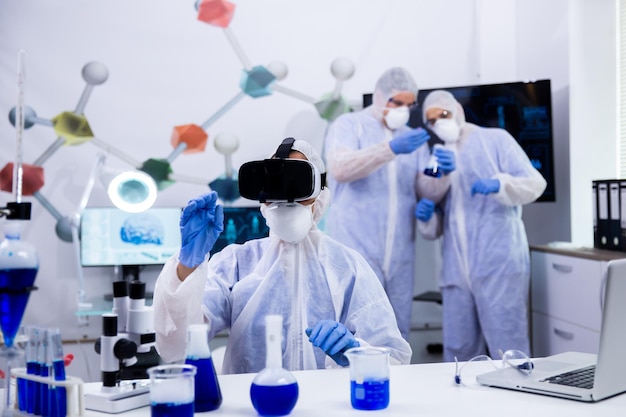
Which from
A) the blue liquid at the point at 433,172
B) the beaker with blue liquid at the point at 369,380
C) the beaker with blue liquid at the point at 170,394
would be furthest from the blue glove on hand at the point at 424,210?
the beaker with blue liquid at the point at 170,394

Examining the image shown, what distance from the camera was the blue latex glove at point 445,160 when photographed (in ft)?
10.7

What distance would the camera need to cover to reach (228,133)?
12.0 ft

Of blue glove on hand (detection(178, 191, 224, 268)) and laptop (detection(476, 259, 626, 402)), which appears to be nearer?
laptop (detection(476, 259, 626, 402))

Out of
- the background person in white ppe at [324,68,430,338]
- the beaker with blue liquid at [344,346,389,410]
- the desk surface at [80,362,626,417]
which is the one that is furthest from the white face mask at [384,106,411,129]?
the beaker with blue liquid at [344,346,389,410]

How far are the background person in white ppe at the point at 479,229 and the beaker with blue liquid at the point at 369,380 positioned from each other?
207 cm

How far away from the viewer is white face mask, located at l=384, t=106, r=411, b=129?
3.32m

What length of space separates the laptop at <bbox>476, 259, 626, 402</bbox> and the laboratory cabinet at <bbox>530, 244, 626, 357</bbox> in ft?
4.55

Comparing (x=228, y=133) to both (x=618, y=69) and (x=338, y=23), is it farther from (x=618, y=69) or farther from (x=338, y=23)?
(x=618, y=69)

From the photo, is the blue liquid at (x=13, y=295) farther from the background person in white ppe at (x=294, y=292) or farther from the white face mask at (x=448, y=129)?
the white face mask at (x=448, y=129)

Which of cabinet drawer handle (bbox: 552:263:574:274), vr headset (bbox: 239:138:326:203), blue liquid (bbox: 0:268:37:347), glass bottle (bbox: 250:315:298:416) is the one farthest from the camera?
cabinet drawer handle (bbox: 552:263:574:274)

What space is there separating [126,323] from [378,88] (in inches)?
92.6

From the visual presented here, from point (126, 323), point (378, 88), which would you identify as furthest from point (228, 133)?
point (126, 323)

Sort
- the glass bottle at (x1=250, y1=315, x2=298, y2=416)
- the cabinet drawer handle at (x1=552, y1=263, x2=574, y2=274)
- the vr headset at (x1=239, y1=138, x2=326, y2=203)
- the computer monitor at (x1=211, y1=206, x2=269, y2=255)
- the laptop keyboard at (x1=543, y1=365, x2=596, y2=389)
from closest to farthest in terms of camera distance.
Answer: the glass bottle at (x1=250, y1=315, x2=298, y2=416)
the laptop keyboard at (x1=543, y1=365, x2=596, y2=389)
the vr headset at (x1=239, y1=138, x2=326, y2=203)
the cabinet drawer handle at (x1=552, y1=263, x2=574, y2=274)
the computer monitor at (x1=211, y1=206, x2=269, y2=255)

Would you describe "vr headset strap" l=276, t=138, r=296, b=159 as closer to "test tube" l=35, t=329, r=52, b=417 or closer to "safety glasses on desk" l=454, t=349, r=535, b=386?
"safety glasses on desk" l=454, t=349, r=535, b=386
